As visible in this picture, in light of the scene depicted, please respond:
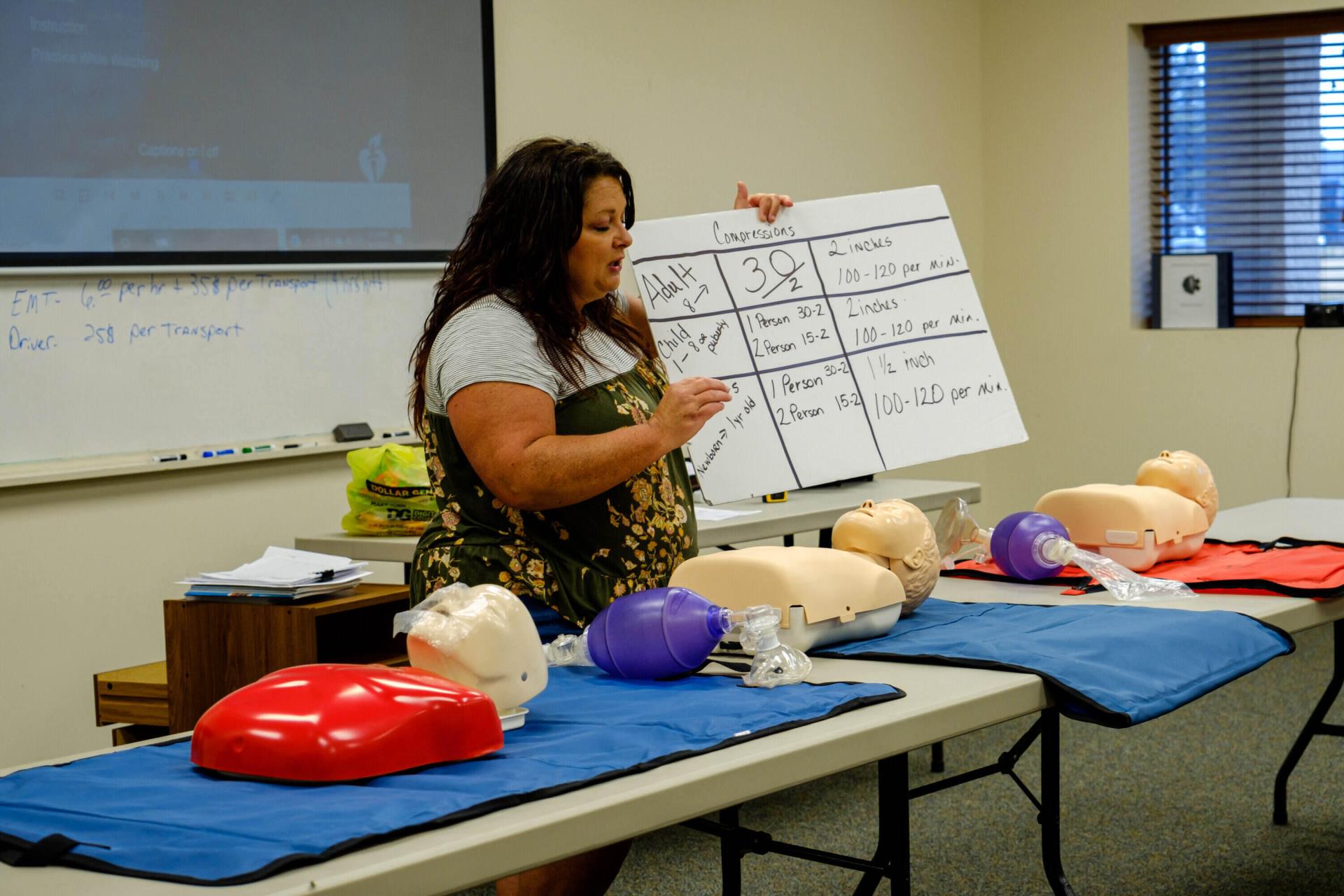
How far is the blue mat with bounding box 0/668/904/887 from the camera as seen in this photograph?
2.90 ft

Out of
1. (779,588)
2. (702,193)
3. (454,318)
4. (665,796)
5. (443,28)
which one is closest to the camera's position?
(665,796)

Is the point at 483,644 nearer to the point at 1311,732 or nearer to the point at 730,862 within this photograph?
the point at 730,862

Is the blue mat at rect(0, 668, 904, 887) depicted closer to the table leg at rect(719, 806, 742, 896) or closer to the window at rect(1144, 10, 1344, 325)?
the table leg at rect(719, 806, 742, 896)

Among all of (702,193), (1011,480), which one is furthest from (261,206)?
(1011,480)

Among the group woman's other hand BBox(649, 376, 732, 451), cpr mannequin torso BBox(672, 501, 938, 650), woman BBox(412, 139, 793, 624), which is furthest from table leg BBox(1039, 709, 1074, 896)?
woman's other hand BBox(649, 376, 732, 451)

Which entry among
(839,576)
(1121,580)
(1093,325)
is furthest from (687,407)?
(1093,325)

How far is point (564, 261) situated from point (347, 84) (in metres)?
1.93

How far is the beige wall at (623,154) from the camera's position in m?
Result: 2.90

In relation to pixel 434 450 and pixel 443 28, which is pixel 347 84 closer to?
pixel 443 28

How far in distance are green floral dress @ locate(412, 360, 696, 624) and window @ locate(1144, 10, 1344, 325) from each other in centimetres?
396

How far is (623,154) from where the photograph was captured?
13.5 feet

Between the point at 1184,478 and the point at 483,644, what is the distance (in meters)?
1.25

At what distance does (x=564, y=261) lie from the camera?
5.60 feet

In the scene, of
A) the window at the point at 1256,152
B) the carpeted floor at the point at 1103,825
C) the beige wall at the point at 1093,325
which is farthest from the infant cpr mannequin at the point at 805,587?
the window at the point at 1256,152
